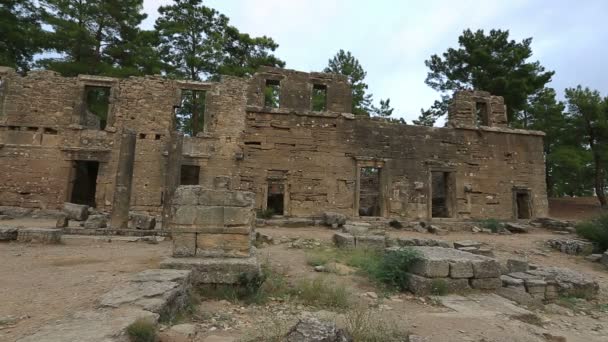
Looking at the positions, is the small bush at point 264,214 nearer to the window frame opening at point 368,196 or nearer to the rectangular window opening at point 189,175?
the rectangular window opening at point 189,175

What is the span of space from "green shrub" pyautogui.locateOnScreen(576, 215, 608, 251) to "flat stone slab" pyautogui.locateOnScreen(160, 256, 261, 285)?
1168 centimetres

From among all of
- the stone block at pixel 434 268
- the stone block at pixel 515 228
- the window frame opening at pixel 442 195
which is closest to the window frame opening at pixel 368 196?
the window frame opening at pixel 442 195

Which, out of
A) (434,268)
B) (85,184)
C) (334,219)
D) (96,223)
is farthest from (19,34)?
(434,268)

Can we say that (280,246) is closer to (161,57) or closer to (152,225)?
(152,225)

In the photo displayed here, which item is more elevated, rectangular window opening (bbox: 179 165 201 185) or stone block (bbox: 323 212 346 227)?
rectangular window opening (bbox: 179 165 201 185)

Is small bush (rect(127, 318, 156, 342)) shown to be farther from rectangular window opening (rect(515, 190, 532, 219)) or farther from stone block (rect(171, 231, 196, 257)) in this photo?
rectangular window opening (rect(515, 190, 532, 219))

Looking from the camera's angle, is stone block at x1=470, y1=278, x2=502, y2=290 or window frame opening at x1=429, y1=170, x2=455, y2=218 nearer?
stone block at x1=470, y1=278, x2=502, y2=290

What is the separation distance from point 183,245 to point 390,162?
473 inches

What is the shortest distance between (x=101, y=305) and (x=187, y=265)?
1.47m

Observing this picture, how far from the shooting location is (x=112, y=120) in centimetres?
1487

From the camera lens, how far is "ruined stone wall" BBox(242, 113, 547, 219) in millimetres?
14875

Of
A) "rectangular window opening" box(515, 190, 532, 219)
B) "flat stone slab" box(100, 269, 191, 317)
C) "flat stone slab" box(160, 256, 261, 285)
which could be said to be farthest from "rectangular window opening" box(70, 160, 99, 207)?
"rectangular window opening" box(515, 190, 532, 219)

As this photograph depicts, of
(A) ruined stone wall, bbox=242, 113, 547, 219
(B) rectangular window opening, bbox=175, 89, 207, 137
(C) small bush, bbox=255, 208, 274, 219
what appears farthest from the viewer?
(B) rectangular window opening, bbox=175, 89, 207, 137

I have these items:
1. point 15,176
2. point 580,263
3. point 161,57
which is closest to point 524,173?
point 580,263
